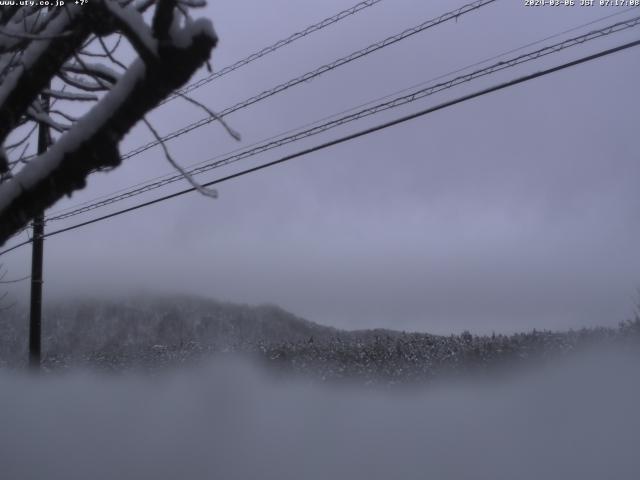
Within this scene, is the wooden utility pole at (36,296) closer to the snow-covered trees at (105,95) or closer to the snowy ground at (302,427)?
the snowy ground at (302,427)

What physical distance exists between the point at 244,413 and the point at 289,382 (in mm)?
776

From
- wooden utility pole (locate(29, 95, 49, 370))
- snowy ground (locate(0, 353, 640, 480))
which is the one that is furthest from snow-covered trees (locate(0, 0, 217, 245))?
wooden utility pole (locate(29, 95, 49, 370))

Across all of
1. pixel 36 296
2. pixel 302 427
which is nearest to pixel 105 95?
pixel 302 427

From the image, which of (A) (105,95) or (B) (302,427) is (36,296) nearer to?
(B) (302,427)

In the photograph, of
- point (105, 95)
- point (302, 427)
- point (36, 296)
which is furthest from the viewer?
point (36, 296)

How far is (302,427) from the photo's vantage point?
773 cm

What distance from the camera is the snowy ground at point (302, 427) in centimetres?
606

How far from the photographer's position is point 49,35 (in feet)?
11.1

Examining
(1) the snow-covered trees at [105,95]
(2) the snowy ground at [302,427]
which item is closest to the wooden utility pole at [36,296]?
(2) the snowy ground at [302,427]

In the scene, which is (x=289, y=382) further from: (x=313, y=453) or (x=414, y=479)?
(x=414, y=479)

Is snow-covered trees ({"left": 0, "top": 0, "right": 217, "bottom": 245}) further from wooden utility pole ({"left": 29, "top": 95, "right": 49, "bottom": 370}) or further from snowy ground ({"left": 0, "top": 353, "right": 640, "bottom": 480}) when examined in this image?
wooden utility pole ({"left": 29, "top": 95, "right": 49, "bottom": 370})

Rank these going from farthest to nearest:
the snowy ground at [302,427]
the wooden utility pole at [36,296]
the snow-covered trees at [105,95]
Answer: the wooden utility pole at [36,296]
the snowy ground at [302,427]
the snow-covered trees at [105,95]

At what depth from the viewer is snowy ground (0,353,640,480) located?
606cm

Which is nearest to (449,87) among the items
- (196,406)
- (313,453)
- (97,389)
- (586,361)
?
(586,361)
